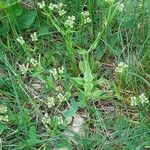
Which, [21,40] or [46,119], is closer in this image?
[46,119]

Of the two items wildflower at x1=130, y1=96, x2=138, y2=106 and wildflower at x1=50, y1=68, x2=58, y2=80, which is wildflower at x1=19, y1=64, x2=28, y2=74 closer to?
wildflower at x1=50, y1=68, x2=58, y2=80

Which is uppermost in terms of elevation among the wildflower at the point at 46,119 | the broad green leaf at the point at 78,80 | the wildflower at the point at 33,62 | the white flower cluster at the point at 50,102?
the wildflower at the point at 33,62

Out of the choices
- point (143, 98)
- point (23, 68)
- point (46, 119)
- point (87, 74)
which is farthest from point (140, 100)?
point (23, 68)

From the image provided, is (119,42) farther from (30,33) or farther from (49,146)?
(49,146)

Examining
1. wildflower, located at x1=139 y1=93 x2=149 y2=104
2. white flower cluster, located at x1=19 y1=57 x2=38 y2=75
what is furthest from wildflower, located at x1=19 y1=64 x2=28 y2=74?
wildflower, located at x1=139 y1=93 x2=149 y2=104

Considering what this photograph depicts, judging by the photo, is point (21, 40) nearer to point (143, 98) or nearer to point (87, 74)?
point (87, 74)

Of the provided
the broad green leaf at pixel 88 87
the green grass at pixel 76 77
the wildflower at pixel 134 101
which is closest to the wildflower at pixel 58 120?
the green grass at pixel 76 77

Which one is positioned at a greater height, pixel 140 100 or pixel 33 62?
pixel 33 62

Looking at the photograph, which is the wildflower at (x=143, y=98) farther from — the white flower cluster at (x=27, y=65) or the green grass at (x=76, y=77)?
the white flower cluster at (x=27, y=65)
